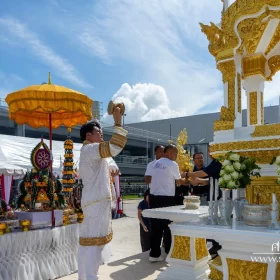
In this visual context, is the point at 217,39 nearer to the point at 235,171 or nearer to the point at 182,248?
the point at 235,171

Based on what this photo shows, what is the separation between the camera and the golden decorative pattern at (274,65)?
4.81 meters

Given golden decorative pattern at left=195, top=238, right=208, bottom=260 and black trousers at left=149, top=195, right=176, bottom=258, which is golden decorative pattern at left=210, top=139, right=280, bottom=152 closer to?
golden decorative pattern at left=195, top=238, right=208, bottom=260

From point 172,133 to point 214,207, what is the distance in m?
41.3

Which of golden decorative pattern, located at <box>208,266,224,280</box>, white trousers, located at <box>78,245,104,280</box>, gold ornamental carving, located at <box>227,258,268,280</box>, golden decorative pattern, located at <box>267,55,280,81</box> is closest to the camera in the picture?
gold ornamental carving, located at <box>227,258,268,280</box>

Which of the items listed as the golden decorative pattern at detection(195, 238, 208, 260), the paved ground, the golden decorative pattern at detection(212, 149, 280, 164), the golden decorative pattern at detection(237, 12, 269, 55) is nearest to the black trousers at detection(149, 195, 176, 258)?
the paved ground

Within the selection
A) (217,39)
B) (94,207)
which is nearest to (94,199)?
(94,207)

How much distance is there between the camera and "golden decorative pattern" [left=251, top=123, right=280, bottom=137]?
3.53 metres

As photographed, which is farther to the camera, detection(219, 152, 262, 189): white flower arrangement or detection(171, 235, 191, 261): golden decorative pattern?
detection(171, 235, 191, 261): golden decorative pattern

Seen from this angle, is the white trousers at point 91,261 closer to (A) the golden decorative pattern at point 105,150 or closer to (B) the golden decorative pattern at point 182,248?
(A) the golden decorative pattern at point 105,150

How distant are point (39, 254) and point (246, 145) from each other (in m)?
2.99

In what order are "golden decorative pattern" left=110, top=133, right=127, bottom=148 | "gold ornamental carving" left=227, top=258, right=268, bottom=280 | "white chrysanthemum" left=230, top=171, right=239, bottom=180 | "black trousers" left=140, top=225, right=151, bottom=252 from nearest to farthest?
"gold ornamental carving" left=227, top=258, right=268, bottom=280, "white chrysanthemum" left=230, top=171, right=239, bottom=180, "golden decorative pattern" left=110, top=133, right=127, bottom=148, "black trousers" left=140, top=225, right=151, bottom=252

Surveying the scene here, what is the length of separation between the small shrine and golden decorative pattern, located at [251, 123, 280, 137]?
3.14 m

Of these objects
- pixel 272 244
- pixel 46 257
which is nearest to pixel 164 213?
pixel 272 244

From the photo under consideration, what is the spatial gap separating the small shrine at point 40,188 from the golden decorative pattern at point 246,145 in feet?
8.82
